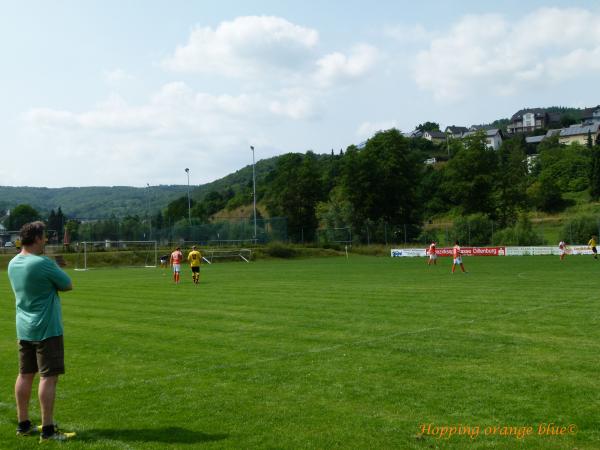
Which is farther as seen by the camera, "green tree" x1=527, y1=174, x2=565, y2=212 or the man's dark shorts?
"green tree" x1=527, y1=174, x2=565, y2=212

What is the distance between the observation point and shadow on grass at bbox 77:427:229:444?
627cm

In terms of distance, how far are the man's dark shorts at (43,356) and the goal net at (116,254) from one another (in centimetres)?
5154

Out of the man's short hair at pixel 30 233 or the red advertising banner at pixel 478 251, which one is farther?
the red advertising banner at pixel 478 251

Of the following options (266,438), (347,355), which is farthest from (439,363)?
(266,438)

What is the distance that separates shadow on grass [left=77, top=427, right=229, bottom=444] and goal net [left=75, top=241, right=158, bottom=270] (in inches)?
2044

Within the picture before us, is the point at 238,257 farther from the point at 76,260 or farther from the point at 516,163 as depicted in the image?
the point at 516,163

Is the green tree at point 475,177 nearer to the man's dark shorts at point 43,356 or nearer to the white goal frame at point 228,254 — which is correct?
the white goal frame at point 228,254

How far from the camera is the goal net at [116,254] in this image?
60156mm

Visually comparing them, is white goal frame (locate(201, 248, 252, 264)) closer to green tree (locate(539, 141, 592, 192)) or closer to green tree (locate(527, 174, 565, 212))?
green tree (locate(527, 174, 565, 212))

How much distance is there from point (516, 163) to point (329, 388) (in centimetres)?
12277

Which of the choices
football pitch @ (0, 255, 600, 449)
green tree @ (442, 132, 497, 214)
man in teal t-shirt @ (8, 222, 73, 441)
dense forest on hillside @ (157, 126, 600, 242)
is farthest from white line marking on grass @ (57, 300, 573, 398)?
green tree @ (442, 132, 497, 214)

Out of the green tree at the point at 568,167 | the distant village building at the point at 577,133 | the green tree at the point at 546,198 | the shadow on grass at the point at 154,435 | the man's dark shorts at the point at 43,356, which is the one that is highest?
the distant village building at the point at 577,133

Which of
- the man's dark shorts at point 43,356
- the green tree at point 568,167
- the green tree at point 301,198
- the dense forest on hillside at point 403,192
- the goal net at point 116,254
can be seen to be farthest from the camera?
the green tree at point 568,167

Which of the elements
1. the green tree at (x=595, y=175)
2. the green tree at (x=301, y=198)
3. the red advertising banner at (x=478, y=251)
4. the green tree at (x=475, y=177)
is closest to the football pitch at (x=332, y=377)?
the red advertising banner at (x=478, y=251)
